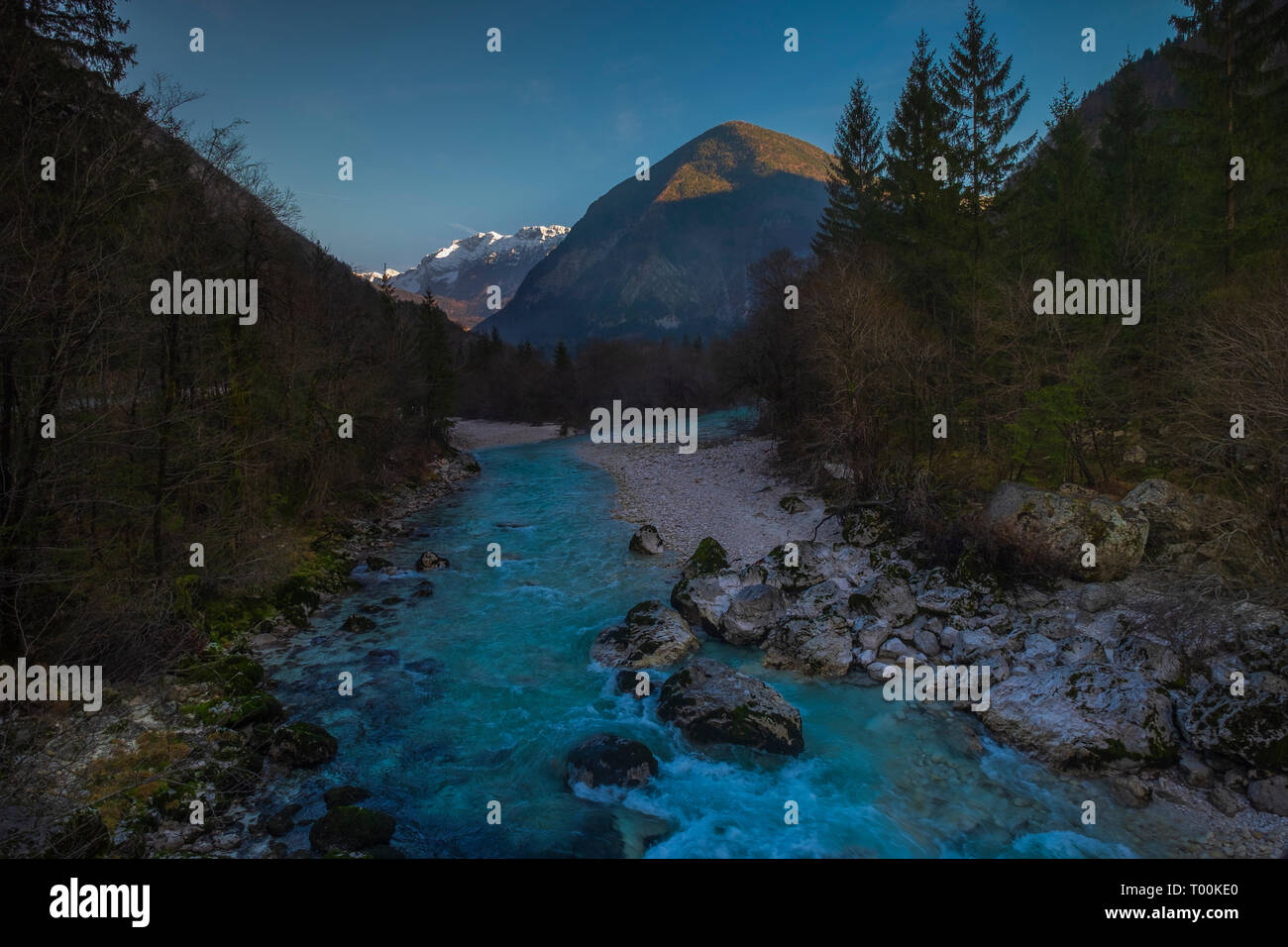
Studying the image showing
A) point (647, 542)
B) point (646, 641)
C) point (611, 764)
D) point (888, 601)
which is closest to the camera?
point (611, 764)

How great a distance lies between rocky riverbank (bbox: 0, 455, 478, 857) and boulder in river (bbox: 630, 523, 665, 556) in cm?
1105

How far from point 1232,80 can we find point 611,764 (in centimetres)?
2570

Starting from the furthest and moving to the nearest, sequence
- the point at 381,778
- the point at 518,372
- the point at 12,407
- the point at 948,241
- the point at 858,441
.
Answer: the point at 518,372 < the point at 948,241 < the point at 858,441 < the point at 381,778 < the point at 12,407

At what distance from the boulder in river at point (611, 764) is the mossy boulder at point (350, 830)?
8.92 feet

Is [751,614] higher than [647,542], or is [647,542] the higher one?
[647,542]

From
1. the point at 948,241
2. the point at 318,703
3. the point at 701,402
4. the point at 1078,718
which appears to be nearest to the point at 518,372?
the point at 701,402

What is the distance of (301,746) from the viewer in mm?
9258

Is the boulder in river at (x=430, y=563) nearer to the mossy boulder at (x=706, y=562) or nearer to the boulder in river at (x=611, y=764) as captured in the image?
the mossy boulder at (x=706, y=562)

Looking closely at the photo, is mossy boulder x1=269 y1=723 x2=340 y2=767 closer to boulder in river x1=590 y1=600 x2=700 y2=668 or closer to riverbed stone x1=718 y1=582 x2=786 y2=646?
boulder in river x1=590 y1=600 x2=700 y2=668

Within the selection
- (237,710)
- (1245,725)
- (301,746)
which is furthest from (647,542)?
(1245,725)

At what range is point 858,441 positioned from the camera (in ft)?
63.1

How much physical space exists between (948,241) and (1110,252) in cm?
521

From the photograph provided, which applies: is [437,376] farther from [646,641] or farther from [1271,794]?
[1271,794]
